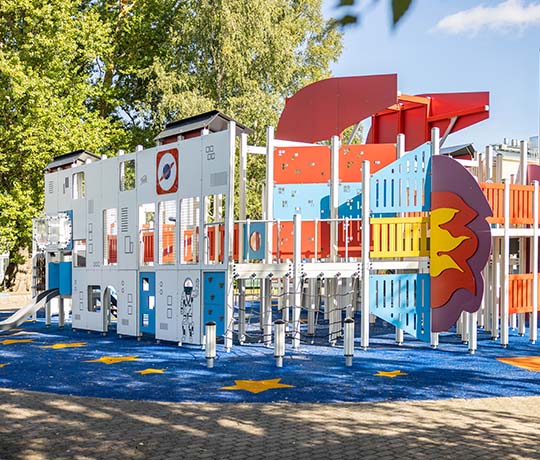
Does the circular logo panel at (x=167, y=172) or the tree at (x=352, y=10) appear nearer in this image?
the tree at (x=352, y=10)

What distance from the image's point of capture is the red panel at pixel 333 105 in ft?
54.0

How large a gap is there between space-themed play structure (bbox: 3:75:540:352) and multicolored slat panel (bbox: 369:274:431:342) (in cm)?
2

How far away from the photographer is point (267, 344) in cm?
1452

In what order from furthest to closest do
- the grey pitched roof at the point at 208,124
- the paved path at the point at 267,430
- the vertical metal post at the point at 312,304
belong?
the vertical metal post at the point at 312,304 → the grey pitched roof at the point at 208,124 → the paved path at the point at 267,430

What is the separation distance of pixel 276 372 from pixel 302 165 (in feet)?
19.0

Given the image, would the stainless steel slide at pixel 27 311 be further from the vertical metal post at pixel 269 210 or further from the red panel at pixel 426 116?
the red panel at pixel 426 116

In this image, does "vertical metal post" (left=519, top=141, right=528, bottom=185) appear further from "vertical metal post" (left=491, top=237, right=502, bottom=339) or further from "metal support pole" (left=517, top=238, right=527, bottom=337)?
"vertical metal post" (left=491, top=237, right=502, bottom=339)

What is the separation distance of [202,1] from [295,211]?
1650 centimetres

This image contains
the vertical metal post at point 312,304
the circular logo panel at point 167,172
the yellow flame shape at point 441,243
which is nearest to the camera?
the yellow flame shape at point 441,243

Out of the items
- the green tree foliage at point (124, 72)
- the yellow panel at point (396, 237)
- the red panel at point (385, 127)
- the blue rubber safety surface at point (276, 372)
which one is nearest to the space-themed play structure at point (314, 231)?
the yellow panel at point (396, 237)

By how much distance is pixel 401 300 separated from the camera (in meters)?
13.5

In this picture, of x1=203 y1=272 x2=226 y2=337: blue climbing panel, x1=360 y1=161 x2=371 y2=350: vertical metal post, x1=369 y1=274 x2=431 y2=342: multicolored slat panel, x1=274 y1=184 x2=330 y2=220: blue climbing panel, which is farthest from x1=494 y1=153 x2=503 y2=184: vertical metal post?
x1=203 y1=272 x2=226 y2=337: blue climbing panel

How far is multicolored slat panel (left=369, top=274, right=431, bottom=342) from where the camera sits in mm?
13438

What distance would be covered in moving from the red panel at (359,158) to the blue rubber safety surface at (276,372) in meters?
3.58
